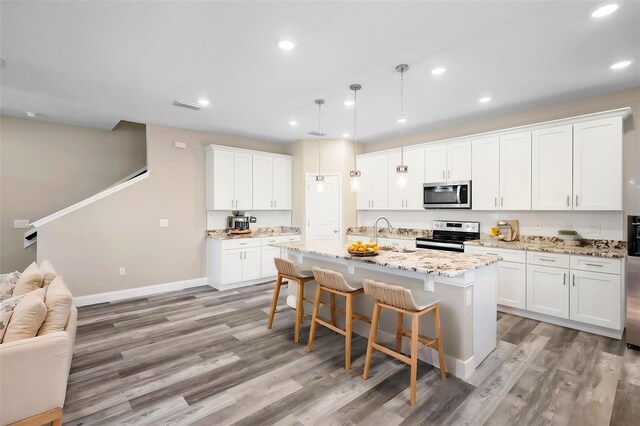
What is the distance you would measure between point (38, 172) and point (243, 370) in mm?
4992

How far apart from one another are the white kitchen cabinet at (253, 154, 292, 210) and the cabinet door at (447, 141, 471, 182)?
3101 mm

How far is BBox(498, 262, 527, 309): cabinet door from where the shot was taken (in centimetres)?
387

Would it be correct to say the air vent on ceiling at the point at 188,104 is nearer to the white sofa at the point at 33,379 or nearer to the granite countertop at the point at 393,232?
the white sofa at the point at 33,379

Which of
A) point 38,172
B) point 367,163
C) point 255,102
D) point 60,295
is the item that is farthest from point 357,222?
point 38,172

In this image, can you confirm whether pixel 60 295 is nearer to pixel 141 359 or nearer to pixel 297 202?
pixel 141 359

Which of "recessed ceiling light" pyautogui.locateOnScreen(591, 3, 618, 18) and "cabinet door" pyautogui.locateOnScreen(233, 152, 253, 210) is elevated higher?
"recessed ceiling light" pyautogui.locateOnScreen(591, 3, 618, 18)

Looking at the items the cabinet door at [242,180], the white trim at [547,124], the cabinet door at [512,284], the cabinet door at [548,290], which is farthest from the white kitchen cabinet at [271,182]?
the cabinet door at [548,290]

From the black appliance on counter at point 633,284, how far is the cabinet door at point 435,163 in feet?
7.63

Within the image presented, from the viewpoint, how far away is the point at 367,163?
6.09 meters

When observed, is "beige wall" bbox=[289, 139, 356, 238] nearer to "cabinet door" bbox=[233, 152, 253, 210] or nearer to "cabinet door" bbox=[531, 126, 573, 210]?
"cabinet door" bbox=[233, 152, 253, 210]

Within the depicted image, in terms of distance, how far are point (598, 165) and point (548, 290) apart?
1567mm

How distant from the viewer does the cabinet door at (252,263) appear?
5.49 meters

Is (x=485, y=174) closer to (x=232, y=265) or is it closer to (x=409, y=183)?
(x=409, y=183)

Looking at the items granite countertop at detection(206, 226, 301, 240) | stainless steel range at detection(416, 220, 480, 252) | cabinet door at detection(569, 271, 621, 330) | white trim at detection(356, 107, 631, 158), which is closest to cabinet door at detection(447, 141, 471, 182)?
white trim at detection(356, 107, 631, 158)
